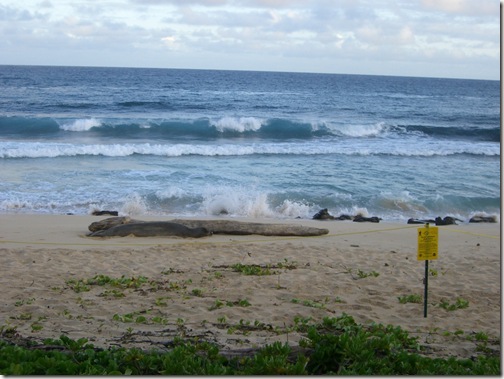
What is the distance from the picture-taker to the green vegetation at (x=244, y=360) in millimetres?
3781

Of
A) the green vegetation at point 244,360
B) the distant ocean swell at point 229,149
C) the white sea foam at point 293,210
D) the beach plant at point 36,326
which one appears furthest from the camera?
the distant ocean swell at point 229,149

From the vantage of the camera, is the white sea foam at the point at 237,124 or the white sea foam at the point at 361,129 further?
the white sea foam at the point at 361,129

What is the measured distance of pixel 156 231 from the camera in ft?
30.7

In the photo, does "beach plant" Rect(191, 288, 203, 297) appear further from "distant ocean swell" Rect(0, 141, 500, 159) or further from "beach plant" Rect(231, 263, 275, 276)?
"distant ocean swell" Rect(0, 141, 500, 159)

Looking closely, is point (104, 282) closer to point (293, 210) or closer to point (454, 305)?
point (454, 305)

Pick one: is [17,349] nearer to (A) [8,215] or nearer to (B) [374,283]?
(B) [374,283]

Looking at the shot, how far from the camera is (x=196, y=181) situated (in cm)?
1543

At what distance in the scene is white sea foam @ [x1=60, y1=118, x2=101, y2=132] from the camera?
26391 mm

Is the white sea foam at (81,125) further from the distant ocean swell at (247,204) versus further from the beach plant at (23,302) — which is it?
the beach plant at (23,302)

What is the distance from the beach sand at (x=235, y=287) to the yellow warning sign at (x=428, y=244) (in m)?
0.58

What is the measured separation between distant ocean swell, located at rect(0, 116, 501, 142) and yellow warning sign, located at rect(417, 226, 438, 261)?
2013cm

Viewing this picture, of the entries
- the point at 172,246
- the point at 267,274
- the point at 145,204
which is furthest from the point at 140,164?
the point at 267,274

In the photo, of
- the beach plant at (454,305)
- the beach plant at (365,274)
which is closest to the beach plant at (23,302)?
the beach plant at (365,274)

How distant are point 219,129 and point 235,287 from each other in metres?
20.9
